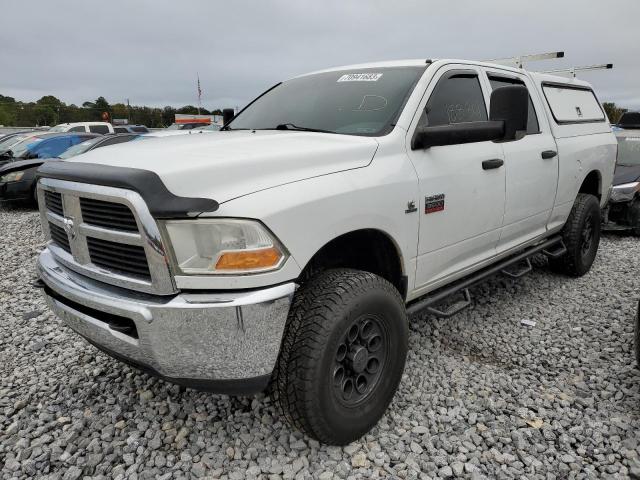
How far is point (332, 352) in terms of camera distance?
2078 millimetres

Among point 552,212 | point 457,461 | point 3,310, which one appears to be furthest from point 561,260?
point 3,310

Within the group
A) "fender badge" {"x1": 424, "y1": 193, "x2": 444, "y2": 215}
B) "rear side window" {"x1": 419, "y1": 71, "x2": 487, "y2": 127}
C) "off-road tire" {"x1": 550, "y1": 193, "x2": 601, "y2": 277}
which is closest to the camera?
"fender badge" {"x1": 424, "y1": 193, "x2": 444, "y2": 215}

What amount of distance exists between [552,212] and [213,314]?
133 inches

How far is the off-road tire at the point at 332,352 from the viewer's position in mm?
2035

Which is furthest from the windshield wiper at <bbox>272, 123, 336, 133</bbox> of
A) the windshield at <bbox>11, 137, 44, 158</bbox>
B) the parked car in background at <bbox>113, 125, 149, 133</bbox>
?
the parked car in background at <bbox>113, 125, 149, 133</bbox>

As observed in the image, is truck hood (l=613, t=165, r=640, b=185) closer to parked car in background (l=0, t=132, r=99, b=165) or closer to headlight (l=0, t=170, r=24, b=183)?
headlight (l=0, t=170, r=24, b=183)

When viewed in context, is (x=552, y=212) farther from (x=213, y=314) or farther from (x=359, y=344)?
(x=213, y=314)

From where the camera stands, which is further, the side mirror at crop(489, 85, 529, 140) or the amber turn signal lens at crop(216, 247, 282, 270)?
the side mirror at crop(489, 85, 529, 140)

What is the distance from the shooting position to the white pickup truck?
185cm

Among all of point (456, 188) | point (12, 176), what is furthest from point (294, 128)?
point (12, 176)

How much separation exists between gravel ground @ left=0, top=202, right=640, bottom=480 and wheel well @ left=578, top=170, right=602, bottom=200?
1.62m

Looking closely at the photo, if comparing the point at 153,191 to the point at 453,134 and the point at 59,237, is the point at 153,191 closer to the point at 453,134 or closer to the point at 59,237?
the point at 59,237

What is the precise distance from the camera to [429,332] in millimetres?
3623

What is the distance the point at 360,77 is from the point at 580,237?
9.43ft
